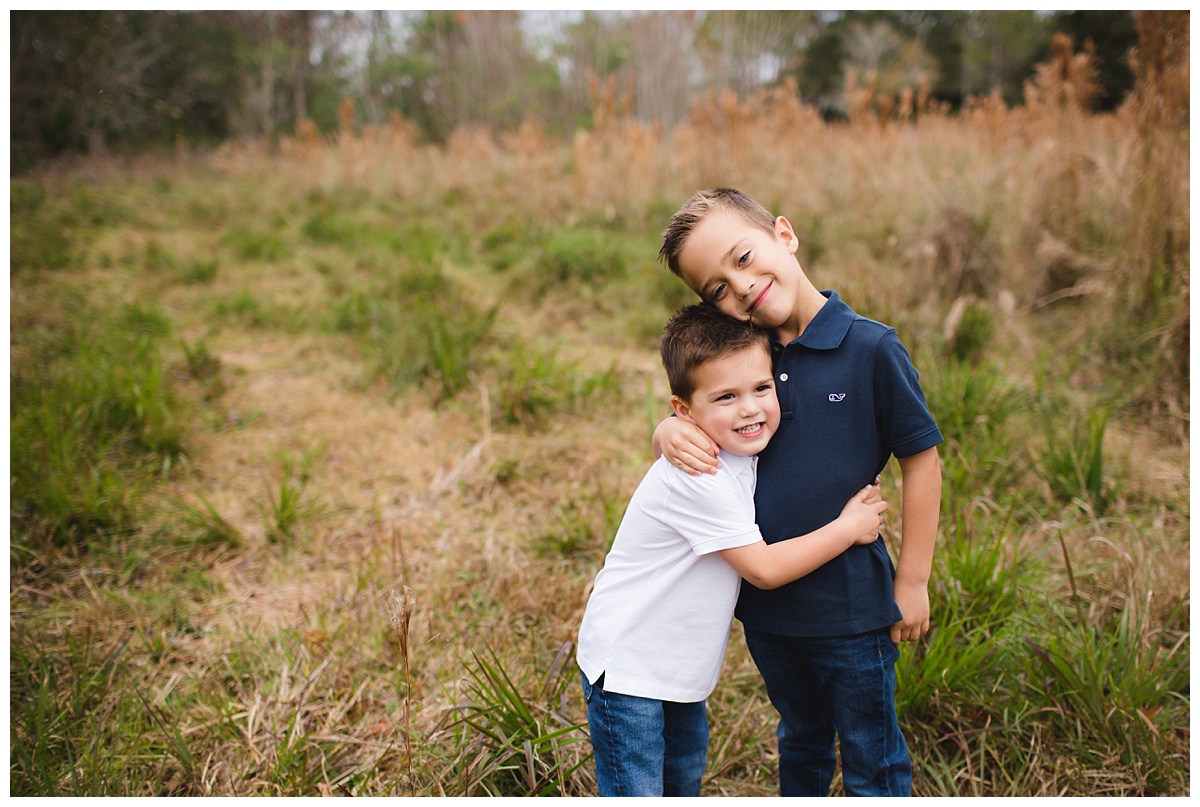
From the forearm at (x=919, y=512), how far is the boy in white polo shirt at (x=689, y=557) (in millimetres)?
60

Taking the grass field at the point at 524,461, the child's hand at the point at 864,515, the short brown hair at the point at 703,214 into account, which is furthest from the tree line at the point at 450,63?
the child's hand at the point at 864,515

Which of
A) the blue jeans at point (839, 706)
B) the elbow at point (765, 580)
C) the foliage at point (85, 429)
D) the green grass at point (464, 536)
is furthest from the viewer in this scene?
the foliage at point (85, 429)

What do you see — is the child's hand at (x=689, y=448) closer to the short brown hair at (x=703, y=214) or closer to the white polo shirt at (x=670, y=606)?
the white polo shirt at (x=670, y=606)

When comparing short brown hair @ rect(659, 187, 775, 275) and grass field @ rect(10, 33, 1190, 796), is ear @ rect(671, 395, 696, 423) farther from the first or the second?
grass field @ rect(10, 33, 1190, 796)

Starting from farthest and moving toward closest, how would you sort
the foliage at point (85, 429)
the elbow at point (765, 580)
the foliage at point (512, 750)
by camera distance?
1. the foliage at point (85, 429)
2. the foliage at point (512, 750)
3. the elbow at point (765, 580)

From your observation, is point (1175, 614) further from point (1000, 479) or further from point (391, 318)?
point (391, 318)

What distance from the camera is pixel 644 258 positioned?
5.14 m

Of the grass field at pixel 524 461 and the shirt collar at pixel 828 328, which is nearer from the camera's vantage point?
the shirt collar at pixel 828 328

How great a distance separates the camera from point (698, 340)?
1.26m

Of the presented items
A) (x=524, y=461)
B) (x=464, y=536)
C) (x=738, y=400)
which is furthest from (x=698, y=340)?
(x=524, y=461)

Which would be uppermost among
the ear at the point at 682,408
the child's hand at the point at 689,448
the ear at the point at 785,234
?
the ear at the point at 785,234

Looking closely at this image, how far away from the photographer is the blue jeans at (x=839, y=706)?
4.33 ft

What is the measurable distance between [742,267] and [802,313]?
0.15 m

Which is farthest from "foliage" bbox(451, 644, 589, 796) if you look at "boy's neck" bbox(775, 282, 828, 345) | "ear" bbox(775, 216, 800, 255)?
"ear" bbox(775, 216, 800, 255)
